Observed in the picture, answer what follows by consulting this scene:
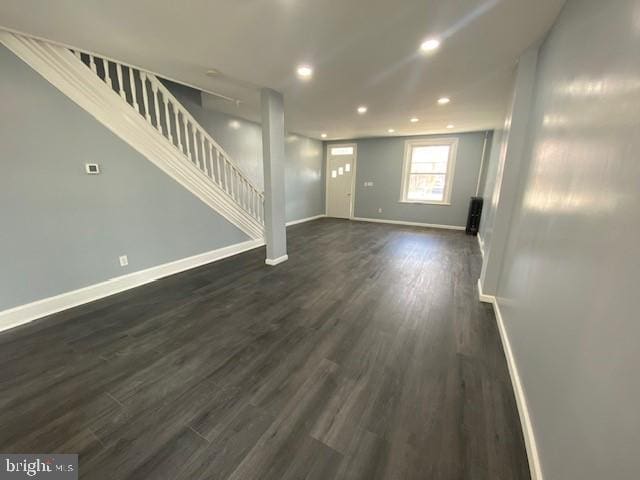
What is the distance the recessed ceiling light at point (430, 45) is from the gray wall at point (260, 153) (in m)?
3.50

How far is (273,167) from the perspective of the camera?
3.56m

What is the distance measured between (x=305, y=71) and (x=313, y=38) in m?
0.68

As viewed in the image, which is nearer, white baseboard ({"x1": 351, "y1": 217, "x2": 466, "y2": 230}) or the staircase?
the staircase

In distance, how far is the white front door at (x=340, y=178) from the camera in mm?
7801

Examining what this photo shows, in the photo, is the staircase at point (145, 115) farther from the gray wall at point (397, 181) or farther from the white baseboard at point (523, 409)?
the gray wall at point (397, 181)

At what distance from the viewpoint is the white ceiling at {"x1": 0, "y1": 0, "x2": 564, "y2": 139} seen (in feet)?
5.70

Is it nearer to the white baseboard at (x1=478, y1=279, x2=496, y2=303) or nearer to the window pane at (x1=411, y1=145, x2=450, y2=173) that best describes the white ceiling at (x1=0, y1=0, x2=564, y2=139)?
the white baseboard at (x1=478, y1=279, x2=496, y2=303)

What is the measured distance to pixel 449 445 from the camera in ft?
4.19

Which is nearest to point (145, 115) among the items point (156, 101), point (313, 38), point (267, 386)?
point (156, 101)

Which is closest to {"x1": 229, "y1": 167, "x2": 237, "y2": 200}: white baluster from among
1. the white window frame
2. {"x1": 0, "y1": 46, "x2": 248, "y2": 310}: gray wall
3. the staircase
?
the staircase

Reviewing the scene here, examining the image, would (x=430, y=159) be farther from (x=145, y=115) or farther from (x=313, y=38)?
(x=145, y=115)

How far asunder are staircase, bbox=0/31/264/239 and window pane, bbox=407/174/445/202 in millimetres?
4724

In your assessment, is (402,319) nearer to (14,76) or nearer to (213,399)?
(213,399)

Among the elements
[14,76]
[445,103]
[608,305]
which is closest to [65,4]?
[14,76]
